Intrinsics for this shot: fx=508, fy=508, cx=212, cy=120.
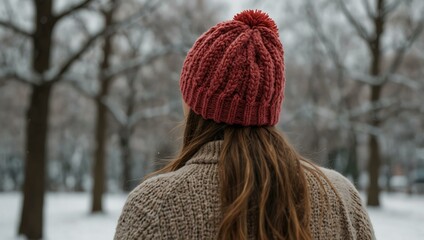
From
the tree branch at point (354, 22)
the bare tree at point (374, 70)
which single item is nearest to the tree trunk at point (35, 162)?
the bare tree at point (374, 70)

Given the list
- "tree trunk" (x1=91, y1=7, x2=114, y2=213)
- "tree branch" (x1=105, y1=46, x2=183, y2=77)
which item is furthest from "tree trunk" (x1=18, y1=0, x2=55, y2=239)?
"tree trunk" (x1=91, y1=7, x2=114, y2=213)

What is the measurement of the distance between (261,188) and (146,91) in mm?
25254

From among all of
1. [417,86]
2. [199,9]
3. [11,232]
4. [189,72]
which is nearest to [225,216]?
[189,72]

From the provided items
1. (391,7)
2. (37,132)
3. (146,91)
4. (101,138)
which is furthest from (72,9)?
(146,91)

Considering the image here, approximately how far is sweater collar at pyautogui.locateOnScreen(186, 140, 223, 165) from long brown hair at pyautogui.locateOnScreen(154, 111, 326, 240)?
0.09 feet

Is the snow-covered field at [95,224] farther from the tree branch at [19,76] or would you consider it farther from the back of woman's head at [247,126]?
the back of woman's head at [247,126]

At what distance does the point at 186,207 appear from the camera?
4.74 ft

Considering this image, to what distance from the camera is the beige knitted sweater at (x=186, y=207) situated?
4.68 ft

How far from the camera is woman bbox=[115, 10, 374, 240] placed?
4.71ft

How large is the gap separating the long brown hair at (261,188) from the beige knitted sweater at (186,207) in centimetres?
4

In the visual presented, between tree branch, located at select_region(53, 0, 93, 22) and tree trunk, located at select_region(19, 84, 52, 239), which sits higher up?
tree branch, located at select_region(53, 0, 93, 22)

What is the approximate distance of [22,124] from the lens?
30984 millimetres

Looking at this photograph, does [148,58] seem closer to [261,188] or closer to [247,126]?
[247,126]

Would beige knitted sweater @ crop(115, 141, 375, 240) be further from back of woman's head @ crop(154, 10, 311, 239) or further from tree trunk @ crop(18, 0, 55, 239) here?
tree trunk @ crop(18, 0, 55, 239)
